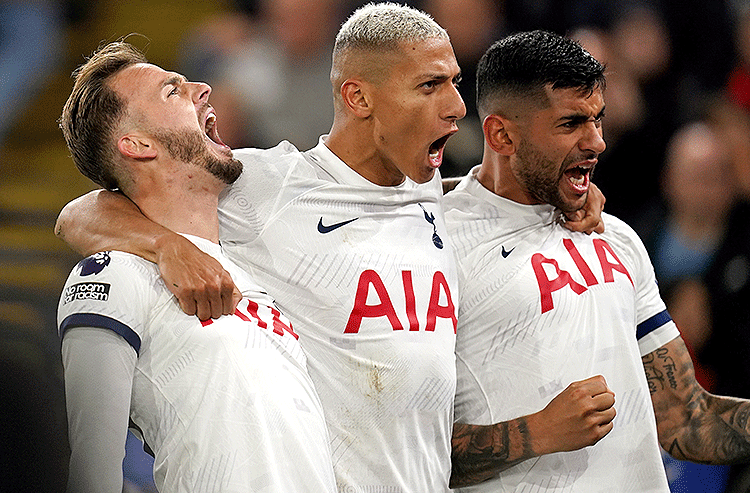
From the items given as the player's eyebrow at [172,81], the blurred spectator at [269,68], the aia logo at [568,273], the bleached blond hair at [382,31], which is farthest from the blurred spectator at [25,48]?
the aia logo at [568,273]

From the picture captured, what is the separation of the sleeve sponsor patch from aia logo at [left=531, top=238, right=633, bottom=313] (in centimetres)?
108

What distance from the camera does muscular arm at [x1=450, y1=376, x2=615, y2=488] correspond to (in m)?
2.13

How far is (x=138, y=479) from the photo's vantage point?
3.09 meters

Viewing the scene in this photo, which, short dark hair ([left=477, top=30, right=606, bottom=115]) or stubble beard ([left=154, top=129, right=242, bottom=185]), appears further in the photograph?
short dark hair ([left=477, top=30, right=606, bottom=115])

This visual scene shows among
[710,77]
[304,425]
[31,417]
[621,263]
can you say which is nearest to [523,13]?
[710,77]

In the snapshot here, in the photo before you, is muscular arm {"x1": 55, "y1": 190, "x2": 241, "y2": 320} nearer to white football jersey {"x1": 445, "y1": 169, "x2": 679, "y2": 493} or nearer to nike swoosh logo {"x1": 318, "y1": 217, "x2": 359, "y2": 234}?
nike swoosh logo {"x1": 318, "y1": 217, "x2": 359, "y2": 234}

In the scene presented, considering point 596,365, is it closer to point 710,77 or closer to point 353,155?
point 353,155

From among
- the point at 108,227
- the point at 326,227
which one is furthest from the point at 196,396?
the point at 326,227

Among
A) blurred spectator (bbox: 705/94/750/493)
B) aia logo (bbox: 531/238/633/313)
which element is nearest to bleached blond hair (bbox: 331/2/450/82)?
aia logo (bbox: 531/238/633/313)

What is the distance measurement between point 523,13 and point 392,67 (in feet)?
6.99

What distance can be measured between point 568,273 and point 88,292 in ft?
3.92

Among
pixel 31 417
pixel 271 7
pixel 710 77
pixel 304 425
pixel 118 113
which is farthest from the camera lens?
pixel 710 77

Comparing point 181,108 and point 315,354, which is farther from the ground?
point 181,108

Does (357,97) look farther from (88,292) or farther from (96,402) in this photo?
(96,402)
